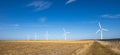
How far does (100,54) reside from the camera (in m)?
22.3

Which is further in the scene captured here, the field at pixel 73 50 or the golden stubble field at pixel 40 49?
the golden stubble field at pixel 40 49

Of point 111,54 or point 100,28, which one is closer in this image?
point 111,54

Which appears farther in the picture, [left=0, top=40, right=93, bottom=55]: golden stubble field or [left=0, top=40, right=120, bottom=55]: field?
[left=0, top=40, right=93, bottom=55]: golden stubble field

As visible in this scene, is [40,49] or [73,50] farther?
[40,49]

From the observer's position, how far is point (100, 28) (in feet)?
265

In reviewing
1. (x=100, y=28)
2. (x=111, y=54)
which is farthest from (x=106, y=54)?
(x=100, y=28)

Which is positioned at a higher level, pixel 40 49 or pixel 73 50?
pixel 73 50

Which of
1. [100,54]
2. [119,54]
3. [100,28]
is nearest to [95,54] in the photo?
[100,54]

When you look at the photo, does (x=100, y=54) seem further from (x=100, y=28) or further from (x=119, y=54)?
(x=100, y=28)

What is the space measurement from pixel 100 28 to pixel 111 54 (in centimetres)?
5936

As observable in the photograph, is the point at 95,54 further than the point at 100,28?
No

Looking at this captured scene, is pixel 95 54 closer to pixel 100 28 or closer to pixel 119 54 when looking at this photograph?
pixel 119 54

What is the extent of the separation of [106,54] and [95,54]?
123 cm

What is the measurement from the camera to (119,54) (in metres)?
22.2
